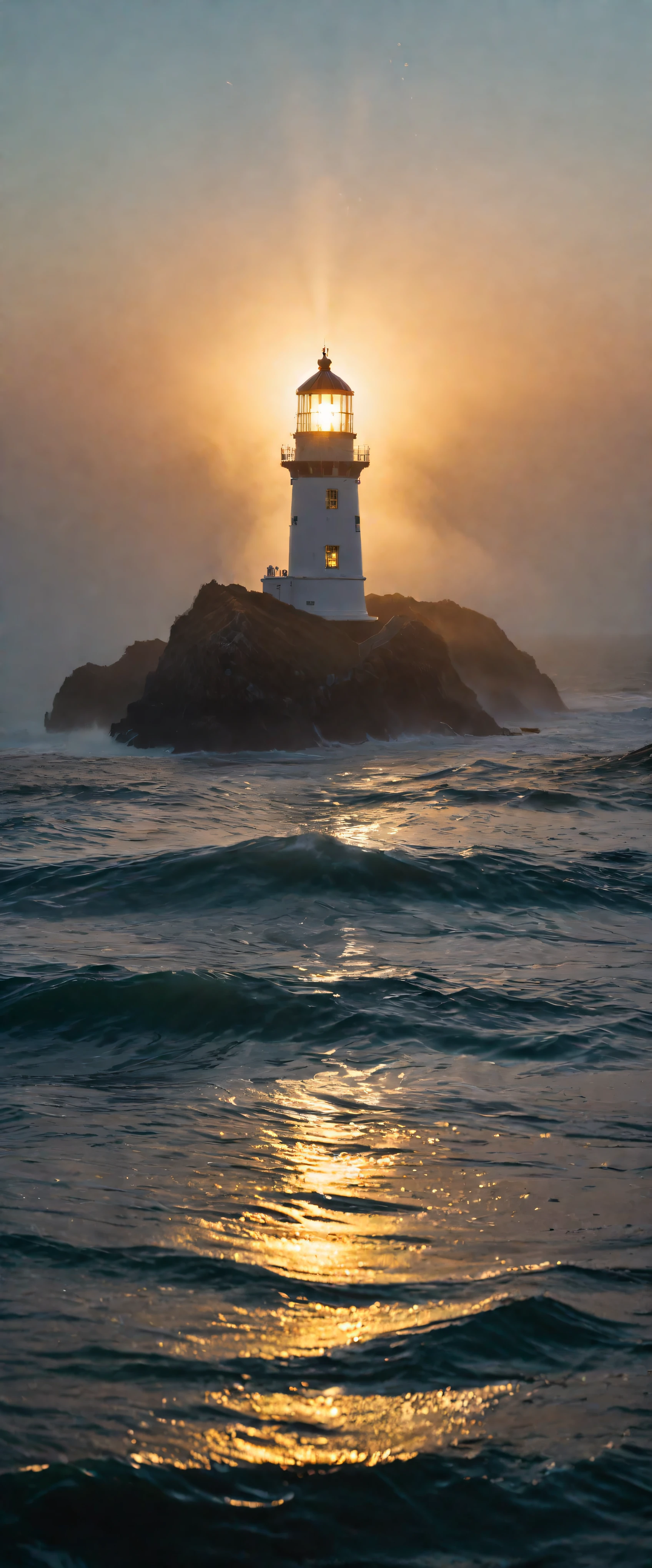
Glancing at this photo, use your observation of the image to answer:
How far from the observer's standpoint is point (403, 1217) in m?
6.60

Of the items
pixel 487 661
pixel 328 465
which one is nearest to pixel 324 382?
pixel 328 465

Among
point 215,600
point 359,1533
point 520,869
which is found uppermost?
point 215,600

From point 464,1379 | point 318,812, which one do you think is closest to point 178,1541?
point 464,1379

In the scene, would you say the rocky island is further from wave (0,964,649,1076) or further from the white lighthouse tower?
wave (0,964,649,1076)

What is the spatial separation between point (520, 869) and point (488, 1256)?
1215cm

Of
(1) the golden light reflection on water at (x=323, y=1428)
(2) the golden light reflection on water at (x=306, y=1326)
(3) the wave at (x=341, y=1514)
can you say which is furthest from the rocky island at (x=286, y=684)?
(3) the wave at (x=341, y=1514)

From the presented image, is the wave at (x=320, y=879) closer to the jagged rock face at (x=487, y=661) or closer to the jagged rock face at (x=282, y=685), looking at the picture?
the jagged rock face at (x=282, y=685)

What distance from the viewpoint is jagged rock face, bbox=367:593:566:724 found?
55.9 m

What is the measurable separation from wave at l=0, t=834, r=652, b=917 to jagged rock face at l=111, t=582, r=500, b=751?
2218 cm

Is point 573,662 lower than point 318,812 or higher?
higher

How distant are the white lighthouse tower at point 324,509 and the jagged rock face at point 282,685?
2.08 metres

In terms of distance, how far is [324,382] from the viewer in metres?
46.6

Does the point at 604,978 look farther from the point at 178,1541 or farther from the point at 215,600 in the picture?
the point at 215,600

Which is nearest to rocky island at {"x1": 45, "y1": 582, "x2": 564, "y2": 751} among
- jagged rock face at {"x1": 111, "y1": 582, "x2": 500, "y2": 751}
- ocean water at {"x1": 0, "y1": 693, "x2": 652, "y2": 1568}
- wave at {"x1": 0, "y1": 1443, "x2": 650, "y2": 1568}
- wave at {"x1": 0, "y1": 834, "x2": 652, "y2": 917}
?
jagged rock face at {"x1": 111, "y1": 582, "x2": 500, "y2": 751}
